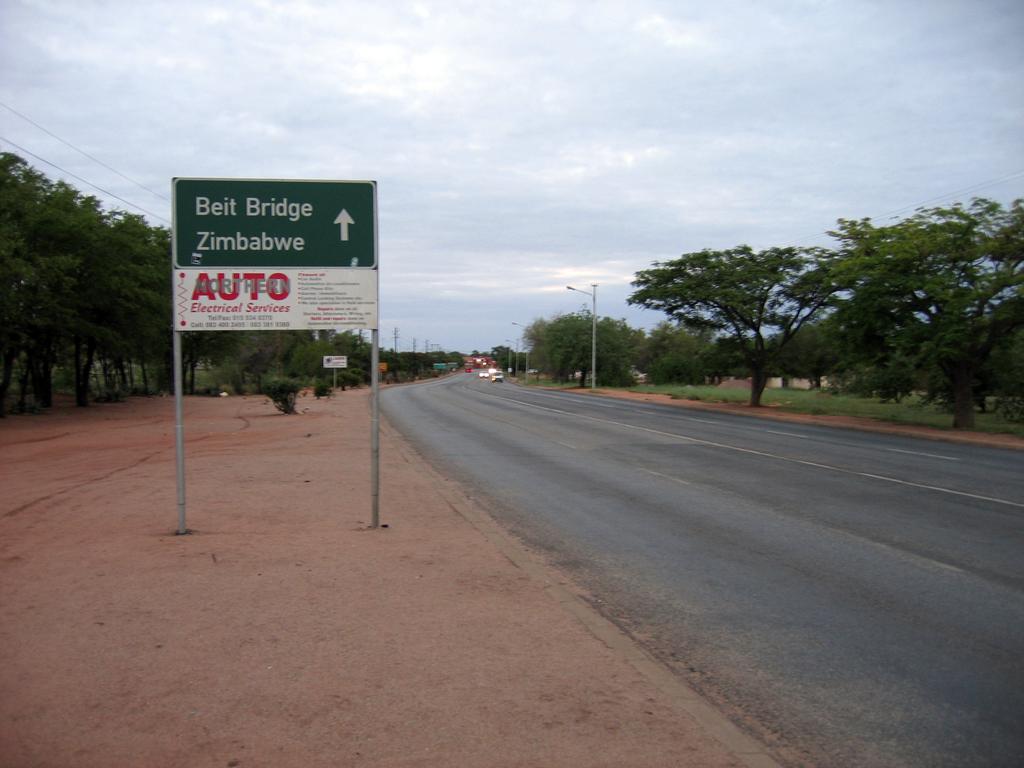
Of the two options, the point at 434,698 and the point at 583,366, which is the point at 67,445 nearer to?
the point at 434,698

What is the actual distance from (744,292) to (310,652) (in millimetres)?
35465

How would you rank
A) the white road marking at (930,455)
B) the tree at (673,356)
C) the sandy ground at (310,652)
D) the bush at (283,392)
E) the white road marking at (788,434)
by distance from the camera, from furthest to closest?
the tree at (673,356) → the bush at (283,392) → the white road marking at (788,434) → the white road marking at (930,455) → the sandy ground at (310,652)

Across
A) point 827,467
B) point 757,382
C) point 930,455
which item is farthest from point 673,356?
point 827,467

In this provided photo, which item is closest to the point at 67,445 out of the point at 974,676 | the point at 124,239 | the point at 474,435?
the point at 474,435

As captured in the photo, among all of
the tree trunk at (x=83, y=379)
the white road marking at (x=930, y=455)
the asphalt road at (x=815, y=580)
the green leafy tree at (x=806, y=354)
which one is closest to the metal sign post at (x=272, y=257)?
the asphalt road at (x=815, y=580)

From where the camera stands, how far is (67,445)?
2017 centimetres

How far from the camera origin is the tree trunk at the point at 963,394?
26625 mm

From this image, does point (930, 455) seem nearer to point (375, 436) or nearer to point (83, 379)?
point (375, 436)

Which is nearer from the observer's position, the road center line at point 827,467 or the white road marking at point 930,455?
the road center line at point 827,467

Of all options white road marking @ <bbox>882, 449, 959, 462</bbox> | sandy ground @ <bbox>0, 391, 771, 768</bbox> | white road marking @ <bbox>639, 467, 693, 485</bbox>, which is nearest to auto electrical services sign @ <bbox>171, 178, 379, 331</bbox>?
sandy ground @ <bbox>0, 391, 771, 768</bbox>

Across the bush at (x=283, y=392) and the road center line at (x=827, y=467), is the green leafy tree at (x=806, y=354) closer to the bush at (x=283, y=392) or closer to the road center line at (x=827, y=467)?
the road center line at (x=827, y=467)

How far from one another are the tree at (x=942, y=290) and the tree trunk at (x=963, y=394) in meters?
0.03

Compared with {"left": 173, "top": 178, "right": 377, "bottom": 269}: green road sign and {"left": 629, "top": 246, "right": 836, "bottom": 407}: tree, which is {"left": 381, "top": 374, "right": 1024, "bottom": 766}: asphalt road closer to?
{"left": 173, "top": 178, "right": 377, "bottom": 269}: green road sign

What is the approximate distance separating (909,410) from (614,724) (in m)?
39.7
